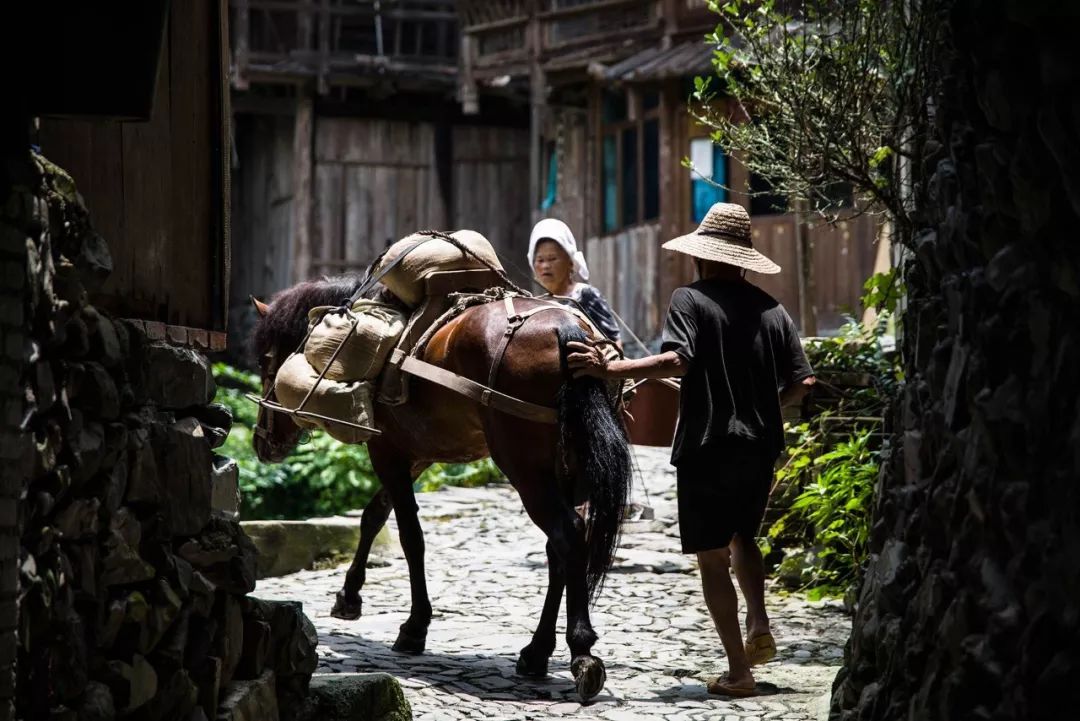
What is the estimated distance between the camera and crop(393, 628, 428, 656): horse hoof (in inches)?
268

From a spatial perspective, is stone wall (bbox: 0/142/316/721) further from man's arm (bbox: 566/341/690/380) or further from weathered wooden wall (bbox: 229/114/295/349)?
weathered wooden wall (bbox: 229/114/295/349)

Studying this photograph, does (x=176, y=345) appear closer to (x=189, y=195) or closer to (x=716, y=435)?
(x=189, y=195)

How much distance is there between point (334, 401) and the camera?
696 cm

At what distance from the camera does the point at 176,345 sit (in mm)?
4684

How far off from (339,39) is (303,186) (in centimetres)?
227

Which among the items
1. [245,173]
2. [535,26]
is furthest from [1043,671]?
[245,173]

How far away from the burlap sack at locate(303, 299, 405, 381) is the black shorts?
74.3 inches

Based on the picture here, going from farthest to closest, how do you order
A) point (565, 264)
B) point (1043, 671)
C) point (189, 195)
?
point (565, 264)
point (189, 195)
point (1043, 671)

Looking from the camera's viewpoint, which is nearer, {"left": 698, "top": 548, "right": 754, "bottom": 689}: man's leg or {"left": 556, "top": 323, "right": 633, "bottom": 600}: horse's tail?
{"left": 698, "top": 548, "right": 754, "bottom": 689}: man's leg

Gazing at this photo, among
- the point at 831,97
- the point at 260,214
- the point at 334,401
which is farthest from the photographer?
the point at 260,214

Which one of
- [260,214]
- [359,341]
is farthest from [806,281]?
[260,214]

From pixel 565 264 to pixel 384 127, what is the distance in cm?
1226

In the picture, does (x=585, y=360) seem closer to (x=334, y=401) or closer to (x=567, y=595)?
(x=567, y=595)

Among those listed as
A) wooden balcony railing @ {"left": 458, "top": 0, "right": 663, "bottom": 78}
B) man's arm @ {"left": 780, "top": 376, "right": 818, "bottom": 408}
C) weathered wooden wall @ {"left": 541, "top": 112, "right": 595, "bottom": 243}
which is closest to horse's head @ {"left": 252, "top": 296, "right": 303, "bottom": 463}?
man's arm @ {"left": 780, "top": 376, "right": 818, "bottom": 408}
